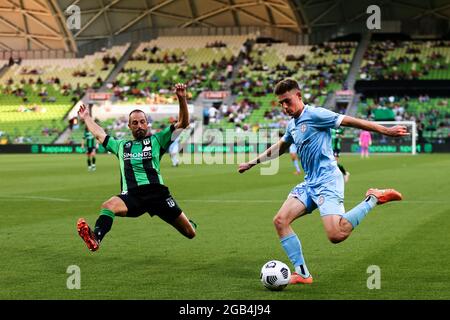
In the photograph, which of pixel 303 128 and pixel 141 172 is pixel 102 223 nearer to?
pixel 141 172

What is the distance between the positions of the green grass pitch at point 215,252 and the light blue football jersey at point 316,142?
4.23ft

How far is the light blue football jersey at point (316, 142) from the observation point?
1016 cm

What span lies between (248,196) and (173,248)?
36.7 feet

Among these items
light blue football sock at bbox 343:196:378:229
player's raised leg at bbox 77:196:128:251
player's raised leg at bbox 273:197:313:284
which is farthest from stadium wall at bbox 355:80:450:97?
player's raised leg at bbox 273:197:313:284

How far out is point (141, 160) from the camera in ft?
38.0

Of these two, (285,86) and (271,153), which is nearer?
(285,86)

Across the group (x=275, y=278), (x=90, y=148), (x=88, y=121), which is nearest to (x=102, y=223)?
(x=88, y=121)

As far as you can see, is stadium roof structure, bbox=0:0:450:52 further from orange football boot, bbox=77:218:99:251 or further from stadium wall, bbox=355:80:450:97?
orange football boot, bbox=77:218:99:251

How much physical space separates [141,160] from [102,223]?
40.5 inches

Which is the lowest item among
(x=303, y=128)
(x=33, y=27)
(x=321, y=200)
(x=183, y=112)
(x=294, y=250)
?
(x=294, y=250)

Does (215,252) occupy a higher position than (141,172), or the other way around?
(141,172)

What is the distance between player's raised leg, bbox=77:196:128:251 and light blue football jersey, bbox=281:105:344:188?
2.66m

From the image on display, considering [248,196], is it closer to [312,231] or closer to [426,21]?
[312,231]

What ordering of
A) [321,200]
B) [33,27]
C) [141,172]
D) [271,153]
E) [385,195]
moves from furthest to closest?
1. [33,27]
2. [141,172]
3. [271,153]
4. [385,195]
5. [321,200]
